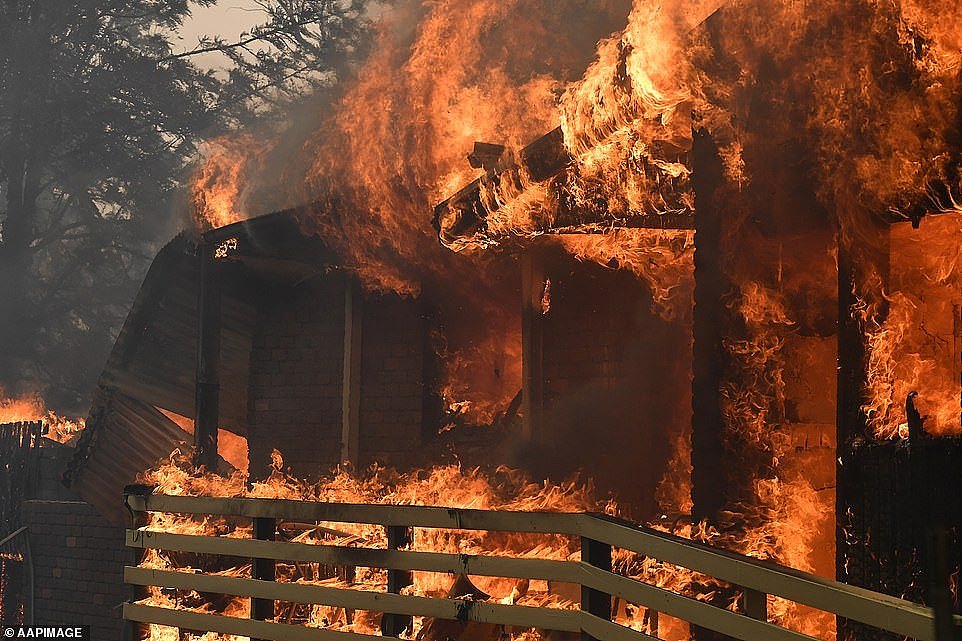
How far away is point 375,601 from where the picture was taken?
760 centimetres

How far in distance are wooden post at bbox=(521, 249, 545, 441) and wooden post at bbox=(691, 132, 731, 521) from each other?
12.3 ft

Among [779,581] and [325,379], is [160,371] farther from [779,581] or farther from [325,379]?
[779,581]

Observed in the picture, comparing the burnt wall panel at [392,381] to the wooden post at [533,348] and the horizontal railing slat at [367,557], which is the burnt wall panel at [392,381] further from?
the horizontal railing slat at [367,557]

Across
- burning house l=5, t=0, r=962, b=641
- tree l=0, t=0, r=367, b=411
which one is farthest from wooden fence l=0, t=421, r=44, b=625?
tree l=0, t=0, r=367, b=411

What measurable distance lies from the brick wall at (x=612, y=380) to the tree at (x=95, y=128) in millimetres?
23334

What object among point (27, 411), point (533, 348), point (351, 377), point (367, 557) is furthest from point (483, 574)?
point (27, 411)

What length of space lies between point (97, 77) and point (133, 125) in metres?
1.62

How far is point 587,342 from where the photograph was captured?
10891 mm

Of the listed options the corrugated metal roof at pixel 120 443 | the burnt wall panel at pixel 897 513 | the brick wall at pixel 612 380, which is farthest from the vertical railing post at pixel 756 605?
the corrugated metal roof at pixel 120 443

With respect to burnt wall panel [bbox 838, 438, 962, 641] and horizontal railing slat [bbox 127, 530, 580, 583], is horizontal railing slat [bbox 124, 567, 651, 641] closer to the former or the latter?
horizontal railing slat [bbox 127, 530, 580, 583]

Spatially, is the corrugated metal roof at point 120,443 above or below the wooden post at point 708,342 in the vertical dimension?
below

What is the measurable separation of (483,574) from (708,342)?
1.89 metres

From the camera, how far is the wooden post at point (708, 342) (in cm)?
735

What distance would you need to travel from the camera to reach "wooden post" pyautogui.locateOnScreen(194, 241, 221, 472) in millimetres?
13008
